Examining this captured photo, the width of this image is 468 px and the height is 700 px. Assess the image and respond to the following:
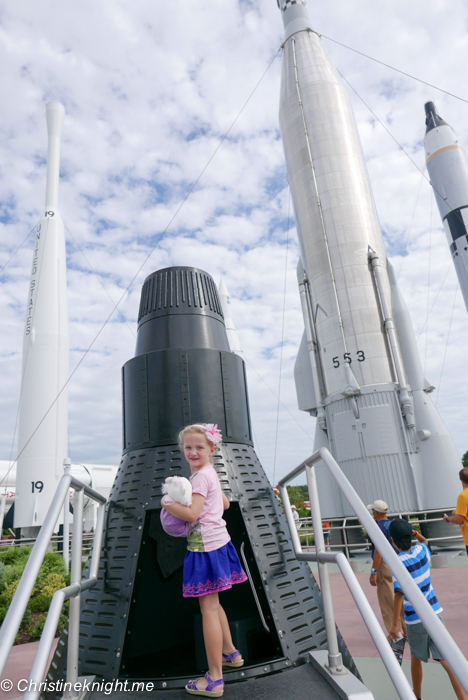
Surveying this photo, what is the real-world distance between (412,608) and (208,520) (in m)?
1.72

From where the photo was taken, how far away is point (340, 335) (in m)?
13.8

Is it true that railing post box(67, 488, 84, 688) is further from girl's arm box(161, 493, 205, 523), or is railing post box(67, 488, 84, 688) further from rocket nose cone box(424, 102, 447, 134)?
rocket nose cone box(424, 102, 447, 134)

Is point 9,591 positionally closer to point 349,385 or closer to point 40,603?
point 40,603

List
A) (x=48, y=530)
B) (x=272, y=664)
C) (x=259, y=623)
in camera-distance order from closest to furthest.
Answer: (x=48, y=530) < (x=272, y=664) < (x=259, y=623)

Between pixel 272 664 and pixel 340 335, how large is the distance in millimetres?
12240

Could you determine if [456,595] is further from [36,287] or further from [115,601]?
[36,287]

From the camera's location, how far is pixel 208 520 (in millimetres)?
2090

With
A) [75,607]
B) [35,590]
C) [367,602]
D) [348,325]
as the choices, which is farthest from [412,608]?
[348,325]

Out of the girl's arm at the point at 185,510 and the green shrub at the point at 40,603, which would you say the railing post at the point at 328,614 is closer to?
the girl's arm at the point at 185,510

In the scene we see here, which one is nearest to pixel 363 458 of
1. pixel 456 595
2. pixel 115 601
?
pixel 456 595

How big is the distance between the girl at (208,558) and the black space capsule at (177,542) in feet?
0.62

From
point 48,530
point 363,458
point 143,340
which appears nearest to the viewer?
point 48,530

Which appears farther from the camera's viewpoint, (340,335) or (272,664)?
(340,335)

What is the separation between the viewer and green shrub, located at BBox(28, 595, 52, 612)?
6.71 m
